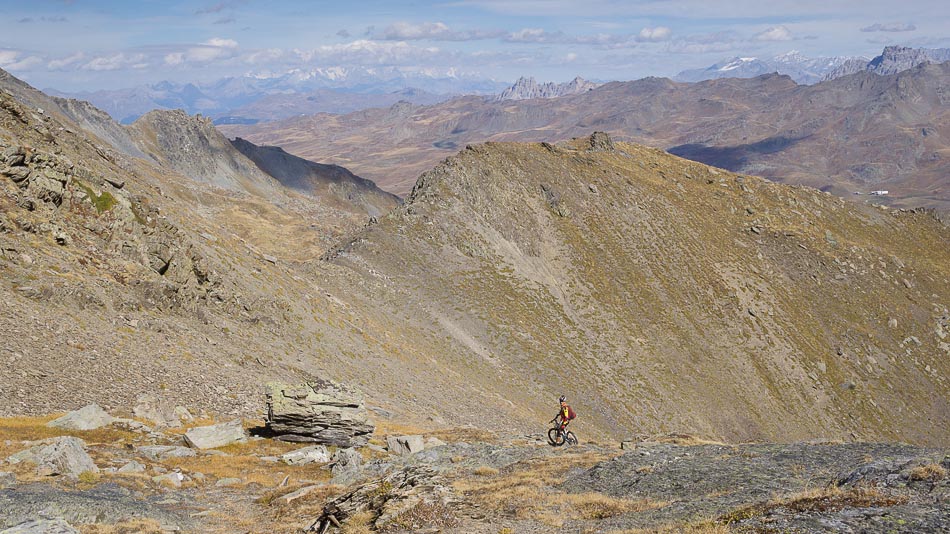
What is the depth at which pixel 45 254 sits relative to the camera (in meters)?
36.3

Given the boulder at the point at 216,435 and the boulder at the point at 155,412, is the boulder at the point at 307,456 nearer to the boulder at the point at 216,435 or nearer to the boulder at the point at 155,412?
the boulder at the point at 216,435

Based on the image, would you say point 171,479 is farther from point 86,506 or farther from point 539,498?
point 539,498

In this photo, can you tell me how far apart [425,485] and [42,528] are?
10.5m

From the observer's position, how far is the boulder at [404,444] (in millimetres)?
31516

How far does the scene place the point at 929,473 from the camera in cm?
1570

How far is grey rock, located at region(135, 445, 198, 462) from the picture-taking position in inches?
1007

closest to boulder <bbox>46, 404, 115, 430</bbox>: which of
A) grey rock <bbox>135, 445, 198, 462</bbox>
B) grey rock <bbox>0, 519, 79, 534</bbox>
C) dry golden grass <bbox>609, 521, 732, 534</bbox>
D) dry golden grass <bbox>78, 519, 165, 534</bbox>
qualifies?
grey rock <bbox>135, 445, 198, 462</bbox>

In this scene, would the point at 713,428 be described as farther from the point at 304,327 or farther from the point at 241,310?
the point at 241,310

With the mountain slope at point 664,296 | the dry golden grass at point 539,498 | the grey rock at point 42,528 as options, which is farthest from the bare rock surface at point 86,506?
the mountain slope at point 664,296

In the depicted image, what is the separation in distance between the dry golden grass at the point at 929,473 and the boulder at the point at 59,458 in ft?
89.1

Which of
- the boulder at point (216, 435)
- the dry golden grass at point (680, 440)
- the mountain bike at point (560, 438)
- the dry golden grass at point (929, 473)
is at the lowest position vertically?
the dry golden grass at point (680, 440)

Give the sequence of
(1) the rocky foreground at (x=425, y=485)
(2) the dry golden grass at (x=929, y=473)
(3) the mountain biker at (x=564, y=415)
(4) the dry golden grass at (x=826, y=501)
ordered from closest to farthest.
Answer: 1. (4) the dry golden grass at (x=826, y=501)
2. (1) the rocky foreground at (x=425, y=485)
3. (2) the dry golden grass at (x=929, y=473)
4. (3) the mountain biker at (x=564, y=415)

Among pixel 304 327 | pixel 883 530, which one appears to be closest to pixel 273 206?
pixel 304 327

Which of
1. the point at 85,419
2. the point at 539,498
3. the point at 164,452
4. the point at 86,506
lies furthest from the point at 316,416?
the point at 539,498
